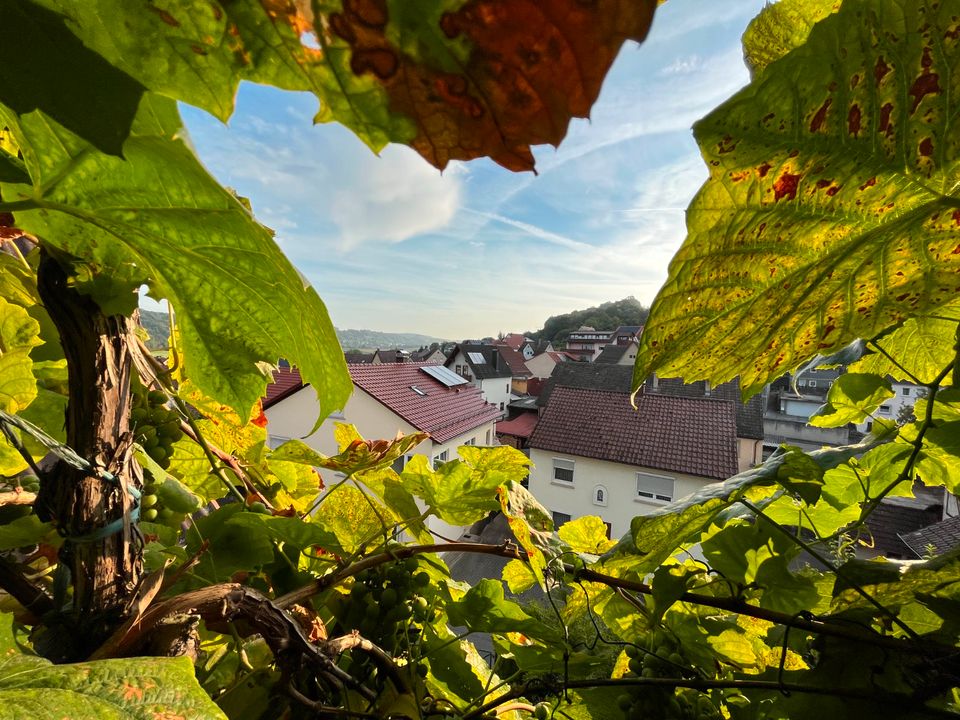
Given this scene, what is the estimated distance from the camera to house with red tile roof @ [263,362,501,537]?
5742 millimetres

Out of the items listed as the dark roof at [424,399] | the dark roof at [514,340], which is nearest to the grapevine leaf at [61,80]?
the dark roof at [424,399]

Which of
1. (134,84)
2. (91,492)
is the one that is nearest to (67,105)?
(134,84)

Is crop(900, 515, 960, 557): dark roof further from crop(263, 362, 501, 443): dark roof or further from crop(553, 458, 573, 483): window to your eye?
crop(263, 362, 501, 443): dark roof

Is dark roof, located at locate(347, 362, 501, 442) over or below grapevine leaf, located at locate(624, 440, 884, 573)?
below

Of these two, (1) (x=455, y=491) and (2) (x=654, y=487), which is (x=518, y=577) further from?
(2) (x=654, y=487)

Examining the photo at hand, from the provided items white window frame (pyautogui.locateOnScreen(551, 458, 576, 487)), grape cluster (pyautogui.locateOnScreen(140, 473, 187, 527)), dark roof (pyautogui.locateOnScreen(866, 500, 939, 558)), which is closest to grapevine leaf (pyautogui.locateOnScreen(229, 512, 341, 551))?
grape cluster (pyautogui.locateOnScreen(140, 473, 187, 527))

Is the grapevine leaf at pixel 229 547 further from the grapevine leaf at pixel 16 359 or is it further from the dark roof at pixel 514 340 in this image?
the dark roof at pixel 514 340

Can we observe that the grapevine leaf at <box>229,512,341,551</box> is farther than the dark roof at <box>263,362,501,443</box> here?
No

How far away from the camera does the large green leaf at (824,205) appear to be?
23cm

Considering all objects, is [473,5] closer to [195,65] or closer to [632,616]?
[195,65]

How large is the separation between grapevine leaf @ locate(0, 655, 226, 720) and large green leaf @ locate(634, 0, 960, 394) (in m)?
0.32

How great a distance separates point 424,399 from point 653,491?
3.65 metres

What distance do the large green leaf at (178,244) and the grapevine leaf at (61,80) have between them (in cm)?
4

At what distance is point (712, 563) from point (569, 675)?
0.67ft
